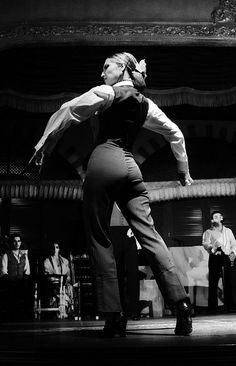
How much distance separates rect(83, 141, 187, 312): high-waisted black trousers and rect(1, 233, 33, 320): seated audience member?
4600 mm

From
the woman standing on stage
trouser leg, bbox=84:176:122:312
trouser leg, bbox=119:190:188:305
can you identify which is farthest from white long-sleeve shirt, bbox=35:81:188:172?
trouser leg, bbox=119:190:188:305

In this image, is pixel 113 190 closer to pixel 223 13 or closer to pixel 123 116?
pixel 123 116

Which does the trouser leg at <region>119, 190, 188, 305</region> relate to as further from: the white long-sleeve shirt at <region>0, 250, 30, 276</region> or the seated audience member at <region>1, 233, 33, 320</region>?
the white long-sleeve shirt at <region>0, 250, 30, 276</region>

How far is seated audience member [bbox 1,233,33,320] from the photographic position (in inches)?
266

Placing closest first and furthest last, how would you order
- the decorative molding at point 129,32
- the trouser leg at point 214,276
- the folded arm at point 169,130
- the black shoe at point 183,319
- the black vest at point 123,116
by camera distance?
the black shoe at point 183,319 < the black vest at point 123,116 < the folded arm at point 169,130 < the trouser leg at point 214,276 < the decorative molding at point 129,32

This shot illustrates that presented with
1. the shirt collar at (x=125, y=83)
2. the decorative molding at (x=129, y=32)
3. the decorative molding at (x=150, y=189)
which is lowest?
the shirt collar at (x=125, y=83)

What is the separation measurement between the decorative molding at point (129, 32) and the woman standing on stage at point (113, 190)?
15.2ft

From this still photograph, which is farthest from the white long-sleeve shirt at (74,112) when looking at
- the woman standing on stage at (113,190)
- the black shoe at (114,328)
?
the black shoe at (114,328)

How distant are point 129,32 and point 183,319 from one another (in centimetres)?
526

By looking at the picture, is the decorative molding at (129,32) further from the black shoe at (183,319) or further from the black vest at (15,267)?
the black shoe at (183,319)

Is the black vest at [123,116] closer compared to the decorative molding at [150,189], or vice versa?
the black vest at [123,116]

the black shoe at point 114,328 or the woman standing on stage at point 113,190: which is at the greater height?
the woman standing on stage at point 113,190

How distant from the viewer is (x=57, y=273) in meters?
7.44

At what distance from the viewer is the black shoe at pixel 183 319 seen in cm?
223
